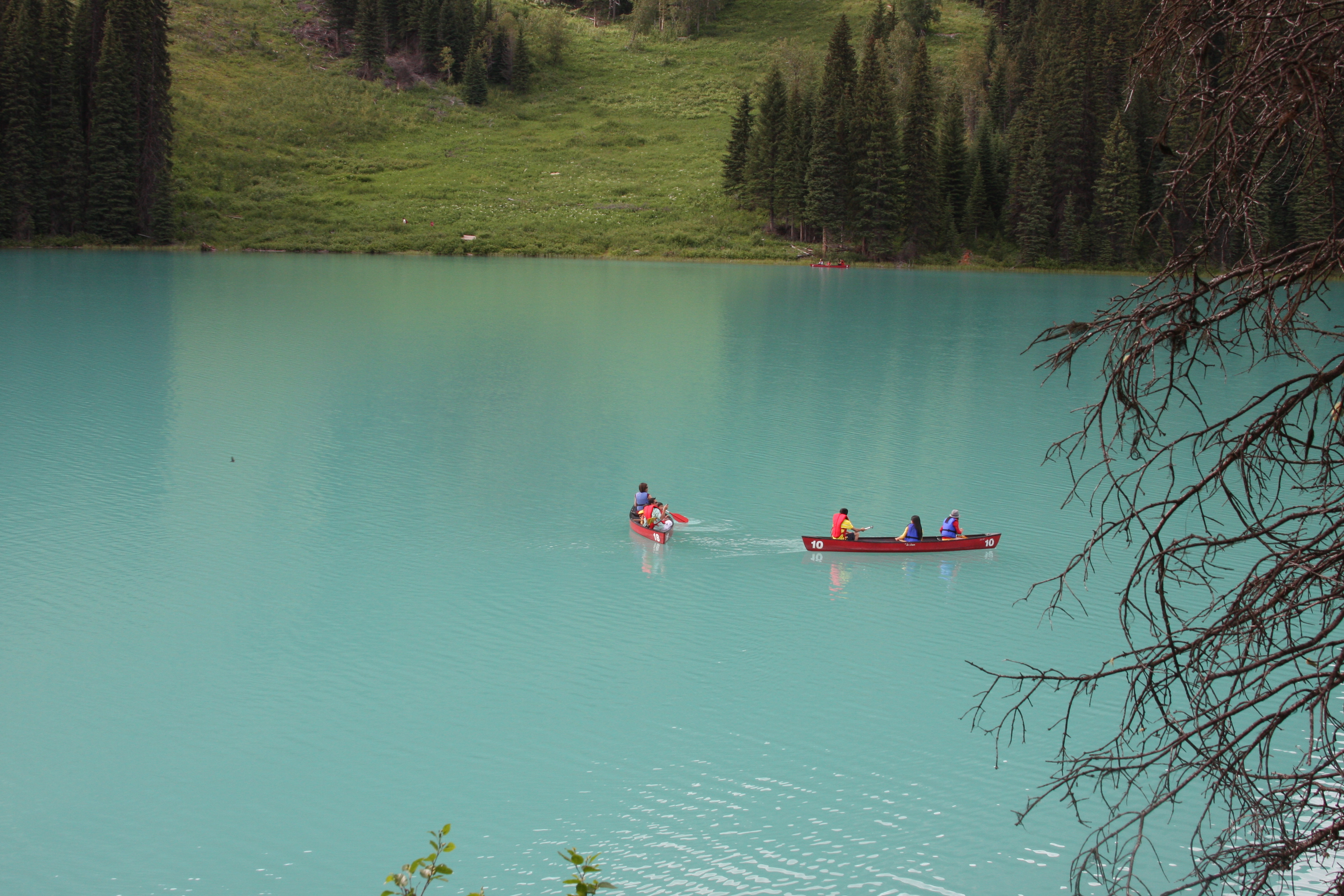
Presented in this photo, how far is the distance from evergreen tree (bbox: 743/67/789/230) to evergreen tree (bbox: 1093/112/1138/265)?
25.2 m

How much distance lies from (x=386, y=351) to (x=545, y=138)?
77957 mm

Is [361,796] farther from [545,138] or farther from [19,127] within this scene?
[545,138]

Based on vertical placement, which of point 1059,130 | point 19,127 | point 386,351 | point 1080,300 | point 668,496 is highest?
point 1059,130

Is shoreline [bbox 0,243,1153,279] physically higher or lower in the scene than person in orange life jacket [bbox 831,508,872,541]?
higher

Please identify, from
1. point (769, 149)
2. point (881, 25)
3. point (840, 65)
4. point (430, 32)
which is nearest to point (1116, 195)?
point (840, 65)

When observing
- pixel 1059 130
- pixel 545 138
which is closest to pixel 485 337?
pixel 1059 130

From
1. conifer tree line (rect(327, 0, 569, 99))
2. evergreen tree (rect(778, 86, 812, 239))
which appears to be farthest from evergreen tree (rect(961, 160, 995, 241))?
conifer tree line (rect(327, 0, 569, 99))

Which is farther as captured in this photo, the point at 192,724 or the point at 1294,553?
the point at 192,724

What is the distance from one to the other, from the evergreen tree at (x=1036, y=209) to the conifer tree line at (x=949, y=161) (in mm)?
127

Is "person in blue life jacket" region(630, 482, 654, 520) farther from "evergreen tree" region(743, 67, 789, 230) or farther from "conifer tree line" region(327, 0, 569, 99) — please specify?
"conifer tree line" region(327, 0, 569, 99)

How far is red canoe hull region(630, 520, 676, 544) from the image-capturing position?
18250 millimetres

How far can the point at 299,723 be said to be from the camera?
11.8 m

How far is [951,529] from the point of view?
18266mm

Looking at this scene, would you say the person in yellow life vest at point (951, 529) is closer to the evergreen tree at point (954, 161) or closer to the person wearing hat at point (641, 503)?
the person wearing hat at point (641, 503)
